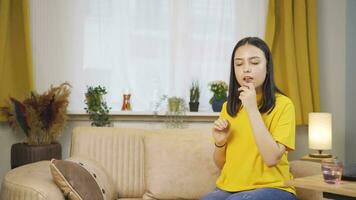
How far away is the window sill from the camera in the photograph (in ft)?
9.27

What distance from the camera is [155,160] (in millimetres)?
2156

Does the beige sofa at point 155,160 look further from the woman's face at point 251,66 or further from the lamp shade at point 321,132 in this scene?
the lamp shade at point 321,132

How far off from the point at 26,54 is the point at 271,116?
5.85ft

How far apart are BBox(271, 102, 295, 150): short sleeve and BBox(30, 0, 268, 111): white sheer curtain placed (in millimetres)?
1526

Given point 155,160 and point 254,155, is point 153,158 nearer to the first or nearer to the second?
point 155,160

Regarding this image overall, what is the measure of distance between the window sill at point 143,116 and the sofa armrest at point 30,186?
107cm

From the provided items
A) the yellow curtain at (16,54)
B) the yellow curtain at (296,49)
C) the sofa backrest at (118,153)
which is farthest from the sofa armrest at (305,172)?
the yellow curtain at (16,54)

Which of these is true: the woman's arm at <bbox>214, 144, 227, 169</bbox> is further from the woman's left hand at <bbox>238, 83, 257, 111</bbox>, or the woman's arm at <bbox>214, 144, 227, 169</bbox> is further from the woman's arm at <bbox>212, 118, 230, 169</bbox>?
the woman's left hand at <bbox>238, 83, 257, 111</bbox>

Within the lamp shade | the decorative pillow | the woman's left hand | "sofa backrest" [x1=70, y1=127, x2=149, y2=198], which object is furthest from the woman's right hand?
the lamp shade

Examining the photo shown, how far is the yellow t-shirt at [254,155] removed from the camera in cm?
158

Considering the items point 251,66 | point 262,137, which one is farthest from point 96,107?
point 262,137

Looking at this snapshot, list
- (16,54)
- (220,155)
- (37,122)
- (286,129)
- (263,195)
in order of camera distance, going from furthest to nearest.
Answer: (16,54) → (37,122) → (220,155) → (286,129) → (263,195)

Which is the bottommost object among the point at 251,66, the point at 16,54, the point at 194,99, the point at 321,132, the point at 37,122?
the point at 321,132

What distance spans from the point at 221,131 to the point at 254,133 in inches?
7.1
